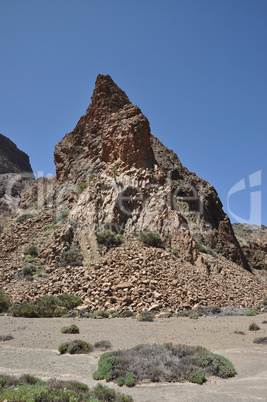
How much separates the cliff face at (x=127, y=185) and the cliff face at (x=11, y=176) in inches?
1497

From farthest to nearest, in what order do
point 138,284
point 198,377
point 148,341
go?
point 138,284, point 148,341, point 198,377

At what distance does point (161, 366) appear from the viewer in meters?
6.75

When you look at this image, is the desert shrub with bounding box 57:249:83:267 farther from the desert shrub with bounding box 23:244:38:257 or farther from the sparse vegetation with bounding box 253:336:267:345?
the sparse vegetation with bounding box 253:336:267:345

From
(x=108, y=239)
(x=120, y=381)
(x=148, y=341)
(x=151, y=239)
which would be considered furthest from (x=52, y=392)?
(x=151, y=239)

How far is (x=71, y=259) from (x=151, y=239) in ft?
17.5

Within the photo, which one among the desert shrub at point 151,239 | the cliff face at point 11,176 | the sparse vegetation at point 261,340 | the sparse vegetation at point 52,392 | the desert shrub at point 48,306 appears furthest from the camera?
the cliff face at point 11,176

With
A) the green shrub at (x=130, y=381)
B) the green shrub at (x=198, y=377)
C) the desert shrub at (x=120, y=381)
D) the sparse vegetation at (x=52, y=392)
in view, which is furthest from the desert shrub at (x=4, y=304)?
the green shrub at (x=198, y=377)

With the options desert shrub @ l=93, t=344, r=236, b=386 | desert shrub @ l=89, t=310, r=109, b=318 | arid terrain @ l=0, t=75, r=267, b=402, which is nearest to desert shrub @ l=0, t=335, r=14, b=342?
arid terrain @ l=0, t=75, r=267, b=402

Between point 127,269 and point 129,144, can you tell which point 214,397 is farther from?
point 129,144

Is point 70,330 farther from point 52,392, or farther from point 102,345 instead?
point 52,392

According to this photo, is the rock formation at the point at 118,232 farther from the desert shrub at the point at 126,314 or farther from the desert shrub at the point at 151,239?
the desert shrub at the point at 126,314

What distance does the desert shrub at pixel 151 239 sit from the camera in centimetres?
1936

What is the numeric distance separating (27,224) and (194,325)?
18.0 m

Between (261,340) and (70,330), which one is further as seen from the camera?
(70,330)
